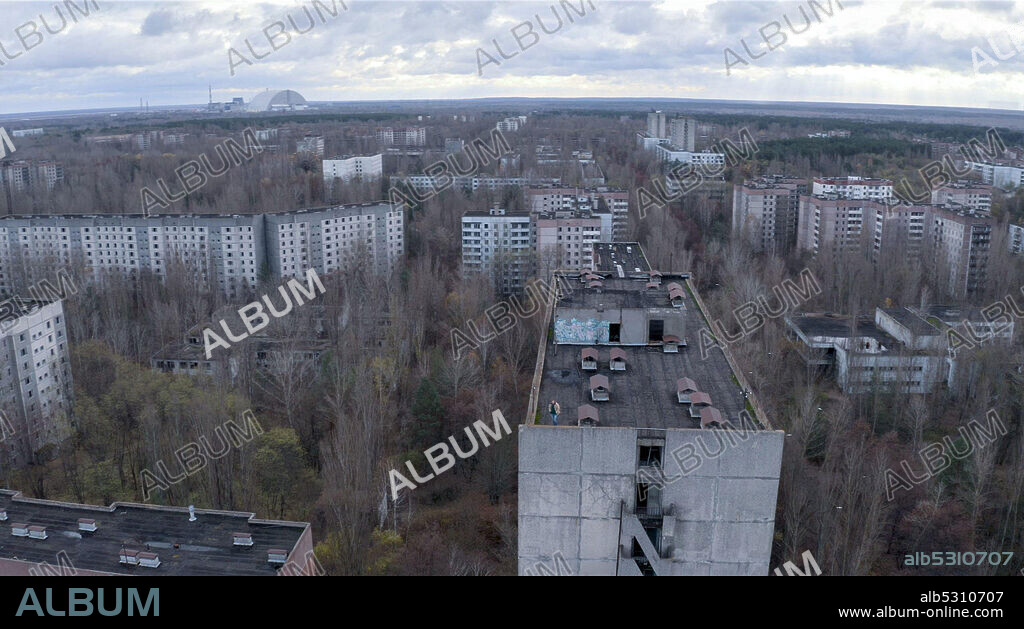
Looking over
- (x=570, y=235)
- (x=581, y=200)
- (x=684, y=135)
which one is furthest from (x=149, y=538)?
(x=684, y=135)

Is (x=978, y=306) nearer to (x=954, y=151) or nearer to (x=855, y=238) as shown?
(x=855, y=238)

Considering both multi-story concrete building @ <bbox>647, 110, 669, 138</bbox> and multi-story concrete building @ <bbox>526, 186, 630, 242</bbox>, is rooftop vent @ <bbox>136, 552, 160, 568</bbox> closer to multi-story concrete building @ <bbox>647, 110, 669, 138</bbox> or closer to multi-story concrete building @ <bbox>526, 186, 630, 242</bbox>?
multi-story concrete building @ <bbox>526, 186, 630, 242</bbox>

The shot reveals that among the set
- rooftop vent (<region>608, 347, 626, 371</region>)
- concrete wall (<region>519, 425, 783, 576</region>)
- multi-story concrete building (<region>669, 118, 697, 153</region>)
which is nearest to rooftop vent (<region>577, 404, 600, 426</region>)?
concrete wall (<region>519, 425, 783, 576</region>)

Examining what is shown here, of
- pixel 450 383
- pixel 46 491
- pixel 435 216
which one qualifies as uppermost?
pixel 435 216

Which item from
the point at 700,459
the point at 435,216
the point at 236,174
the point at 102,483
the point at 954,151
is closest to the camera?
the point at 700,459

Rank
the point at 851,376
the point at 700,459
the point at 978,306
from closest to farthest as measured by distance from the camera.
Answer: the point at 700,459, the point at 851,376, the point at 978,306
